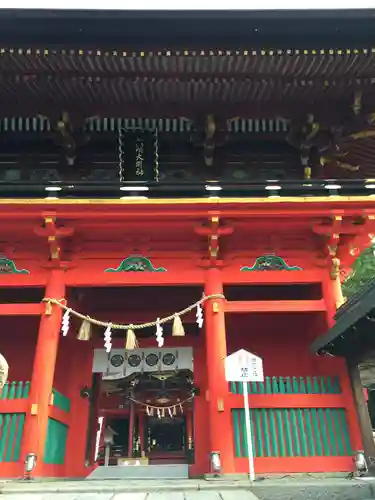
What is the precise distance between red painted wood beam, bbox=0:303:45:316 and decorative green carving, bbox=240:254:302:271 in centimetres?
378

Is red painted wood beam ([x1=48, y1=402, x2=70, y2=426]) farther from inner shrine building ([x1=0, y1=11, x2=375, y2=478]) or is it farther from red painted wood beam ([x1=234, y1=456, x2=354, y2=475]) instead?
red painted wood beam ([x1=234, y1=456, x2=354, y2=475])

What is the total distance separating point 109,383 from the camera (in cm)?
1453

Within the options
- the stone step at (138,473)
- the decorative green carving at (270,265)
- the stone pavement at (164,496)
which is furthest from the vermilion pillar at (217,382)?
the stone step at (138,473)

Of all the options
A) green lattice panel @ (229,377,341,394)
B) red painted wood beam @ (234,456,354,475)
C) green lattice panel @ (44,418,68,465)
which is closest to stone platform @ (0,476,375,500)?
red painted wood beam @ (234,456,354,475)

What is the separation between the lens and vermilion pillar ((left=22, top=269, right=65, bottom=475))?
22.0 ft

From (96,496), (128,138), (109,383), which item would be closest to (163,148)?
(128,138)

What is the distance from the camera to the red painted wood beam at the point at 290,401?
22.8ft

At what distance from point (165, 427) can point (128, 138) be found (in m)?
15.9

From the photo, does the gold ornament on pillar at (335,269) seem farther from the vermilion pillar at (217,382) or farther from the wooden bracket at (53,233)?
the wooden bracket at (53,233)

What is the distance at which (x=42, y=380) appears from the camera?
23.3ft

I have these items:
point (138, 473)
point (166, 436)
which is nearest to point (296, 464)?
point (138, 473)

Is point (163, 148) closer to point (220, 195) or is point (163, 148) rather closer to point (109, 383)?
point (220, 195)

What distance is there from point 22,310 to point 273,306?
4499mm

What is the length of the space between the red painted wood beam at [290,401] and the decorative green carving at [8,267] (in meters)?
4.47
